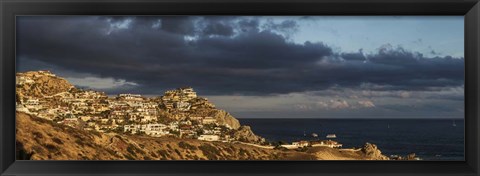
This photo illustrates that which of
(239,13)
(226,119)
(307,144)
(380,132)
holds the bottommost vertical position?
(380,132)

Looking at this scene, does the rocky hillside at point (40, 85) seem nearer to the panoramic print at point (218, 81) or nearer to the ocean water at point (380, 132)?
the panoramic print at point (218, 81)

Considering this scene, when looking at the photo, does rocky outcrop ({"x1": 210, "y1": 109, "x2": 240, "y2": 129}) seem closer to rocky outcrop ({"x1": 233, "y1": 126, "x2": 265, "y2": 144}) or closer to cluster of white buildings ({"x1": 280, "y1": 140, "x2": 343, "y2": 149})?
rocky outcrop ({"x1": 233, "y1": 126, "x2": 265, "y2": 144})

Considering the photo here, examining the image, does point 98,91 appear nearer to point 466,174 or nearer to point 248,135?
point 248,135

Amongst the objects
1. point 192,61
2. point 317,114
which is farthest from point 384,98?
point 192,61

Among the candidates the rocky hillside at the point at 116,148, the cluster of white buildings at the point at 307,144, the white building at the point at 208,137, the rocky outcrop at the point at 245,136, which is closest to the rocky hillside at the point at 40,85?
the rocky hillside at the point at 116,148

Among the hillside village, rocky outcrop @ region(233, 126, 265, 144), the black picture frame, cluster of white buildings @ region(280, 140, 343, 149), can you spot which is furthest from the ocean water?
the black picture frame

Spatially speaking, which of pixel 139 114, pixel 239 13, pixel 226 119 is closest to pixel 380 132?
pixel 226 119

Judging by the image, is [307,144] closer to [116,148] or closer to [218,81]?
[218,81]
